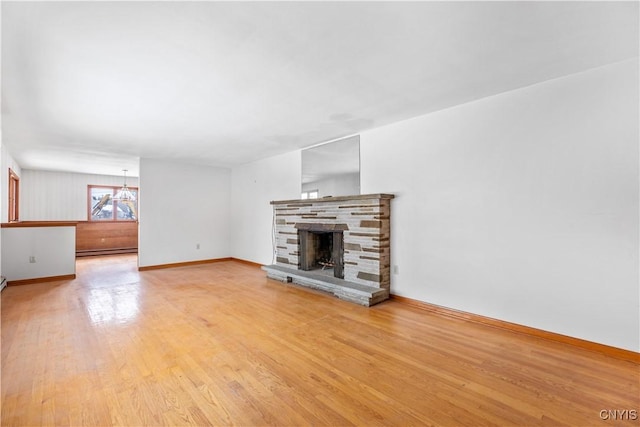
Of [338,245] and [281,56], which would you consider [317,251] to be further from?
→ [281,56]

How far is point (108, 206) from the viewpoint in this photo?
914cm

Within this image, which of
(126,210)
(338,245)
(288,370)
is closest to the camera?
(288,370)

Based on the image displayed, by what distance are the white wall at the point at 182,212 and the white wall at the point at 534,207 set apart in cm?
507

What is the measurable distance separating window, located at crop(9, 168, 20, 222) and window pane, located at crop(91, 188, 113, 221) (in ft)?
5.28

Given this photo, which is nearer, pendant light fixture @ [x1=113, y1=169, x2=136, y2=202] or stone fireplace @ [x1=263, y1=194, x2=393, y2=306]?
stone fireplace @ [x1=263, y1=194, x2=393, y2=306]

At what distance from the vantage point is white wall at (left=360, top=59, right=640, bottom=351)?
2.44 metres

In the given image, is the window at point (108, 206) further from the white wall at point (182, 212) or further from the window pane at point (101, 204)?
the white wall at point (182, 212)

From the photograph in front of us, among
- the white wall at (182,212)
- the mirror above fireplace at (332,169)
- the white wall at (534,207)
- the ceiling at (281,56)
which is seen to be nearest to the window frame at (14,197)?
the white wall at (182,212)

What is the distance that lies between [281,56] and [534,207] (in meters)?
2.72

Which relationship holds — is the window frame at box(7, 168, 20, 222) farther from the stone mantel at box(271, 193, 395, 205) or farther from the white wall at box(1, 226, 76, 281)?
the stone mantel at box(271, 193, 395, 205)

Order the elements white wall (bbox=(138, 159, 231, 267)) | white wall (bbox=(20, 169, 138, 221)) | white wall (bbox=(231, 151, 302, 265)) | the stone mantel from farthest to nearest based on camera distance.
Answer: white wall (bbox=(20, 169, 138, 221))
white wall (bbox=(138, 159, 231, 267))
white wall (bbox=(231, 151, 302, 265))
the stone mantel

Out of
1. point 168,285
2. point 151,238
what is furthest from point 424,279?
point 151,238

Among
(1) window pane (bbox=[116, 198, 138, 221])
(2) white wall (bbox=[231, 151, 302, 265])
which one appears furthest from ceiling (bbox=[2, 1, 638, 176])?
(1) window pane (bbox=[116, 198, 138, 221])

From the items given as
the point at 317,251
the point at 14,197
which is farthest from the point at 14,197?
the point at 317,251
